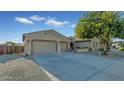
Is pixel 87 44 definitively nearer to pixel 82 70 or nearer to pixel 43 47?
pixel 43 47

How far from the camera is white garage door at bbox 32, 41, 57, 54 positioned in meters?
16.8

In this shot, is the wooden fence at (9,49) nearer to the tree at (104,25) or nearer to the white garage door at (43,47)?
the white garage door at (43,47)

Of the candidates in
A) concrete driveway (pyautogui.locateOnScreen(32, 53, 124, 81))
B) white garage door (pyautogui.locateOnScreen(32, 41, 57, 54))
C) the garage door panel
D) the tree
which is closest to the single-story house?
white garage door (pyautogui.locateOnScreen(32, 41, 57, 54))

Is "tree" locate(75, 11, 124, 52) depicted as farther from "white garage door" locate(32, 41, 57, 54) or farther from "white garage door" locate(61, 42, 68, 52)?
"white garage door" locate(32, 41, 57, 54)

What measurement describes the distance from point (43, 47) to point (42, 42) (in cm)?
62

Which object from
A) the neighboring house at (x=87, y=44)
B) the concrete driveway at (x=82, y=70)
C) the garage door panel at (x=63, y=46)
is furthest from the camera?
the neighboring house at (x=87, y=44)

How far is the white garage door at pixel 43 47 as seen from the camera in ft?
55.0

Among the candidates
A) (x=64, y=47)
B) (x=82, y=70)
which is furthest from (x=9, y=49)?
(x=82, y=70)

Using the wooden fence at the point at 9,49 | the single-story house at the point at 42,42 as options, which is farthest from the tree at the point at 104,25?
the wooden fence at the point at 9,49

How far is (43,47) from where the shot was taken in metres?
17.6

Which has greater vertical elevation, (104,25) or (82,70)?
(104,25)

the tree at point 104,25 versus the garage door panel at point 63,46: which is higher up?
the tree at point 104,25
